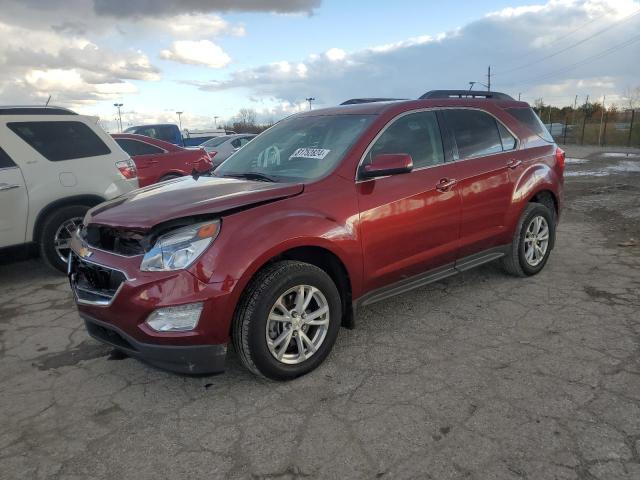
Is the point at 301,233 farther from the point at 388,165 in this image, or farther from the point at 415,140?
the point at 415,140

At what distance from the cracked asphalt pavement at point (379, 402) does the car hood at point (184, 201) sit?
109 cm

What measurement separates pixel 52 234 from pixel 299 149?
129 inches

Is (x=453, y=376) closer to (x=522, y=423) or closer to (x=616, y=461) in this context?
(x=522, y=423)

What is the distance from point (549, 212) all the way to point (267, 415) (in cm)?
367

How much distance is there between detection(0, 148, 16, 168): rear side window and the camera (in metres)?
5.40

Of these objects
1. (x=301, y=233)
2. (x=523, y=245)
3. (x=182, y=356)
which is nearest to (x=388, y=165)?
(x=301, y=233)

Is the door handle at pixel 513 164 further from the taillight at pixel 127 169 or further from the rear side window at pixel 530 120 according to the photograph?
the taillight at pixel 127 169

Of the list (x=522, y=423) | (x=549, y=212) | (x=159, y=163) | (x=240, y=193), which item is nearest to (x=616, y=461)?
(x=522, y=423)

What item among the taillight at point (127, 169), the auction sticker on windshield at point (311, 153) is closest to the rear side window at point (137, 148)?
the taillight at point (127, 169)

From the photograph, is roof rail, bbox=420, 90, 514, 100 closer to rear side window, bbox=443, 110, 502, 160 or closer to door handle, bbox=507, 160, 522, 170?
rear side window, bbox=443, 110, 502, 160

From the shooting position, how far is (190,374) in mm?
2932

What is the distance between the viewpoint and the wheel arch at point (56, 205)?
5.53 meters

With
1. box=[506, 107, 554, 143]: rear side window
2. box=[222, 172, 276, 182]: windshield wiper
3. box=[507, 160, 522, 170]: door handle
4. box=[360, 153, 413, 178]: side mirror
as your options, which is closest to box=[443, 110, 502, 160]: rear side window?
box=[507, 160, 522, 170]: door handle

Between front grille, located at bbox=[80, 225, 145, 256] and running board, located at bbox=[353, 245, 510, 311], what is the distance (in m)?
1.52
